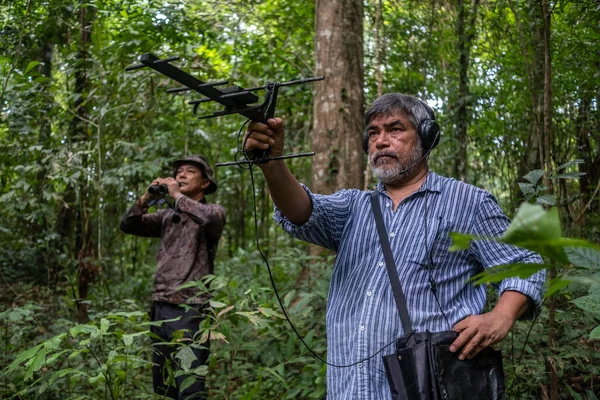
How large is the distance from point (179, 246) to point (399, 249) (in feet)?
9.59

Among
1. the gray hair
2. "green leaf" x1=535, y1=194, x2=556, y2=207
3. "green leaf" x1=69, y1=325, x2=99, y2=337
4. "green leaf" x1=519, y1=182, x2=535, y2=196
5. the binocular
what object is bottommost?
"green leaf" x1=69, y1=325, x2=99, y2=337

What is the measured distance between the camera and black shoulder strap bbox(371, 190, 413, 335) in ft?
7.78

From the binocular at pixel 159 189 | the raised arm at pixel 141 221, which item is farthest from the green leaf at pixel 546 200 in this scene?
the raised arm at pixel 141 221

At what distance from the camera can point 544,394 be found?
378 cm

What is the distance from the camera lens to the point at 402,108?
281 centimetres

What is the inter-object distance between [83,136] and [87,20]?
1.77 m

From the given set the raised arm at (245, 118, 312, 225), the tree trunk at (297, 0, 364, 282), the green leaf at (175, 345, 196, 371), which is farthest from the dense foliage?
the raised arm at (245, 118, 312, 225)

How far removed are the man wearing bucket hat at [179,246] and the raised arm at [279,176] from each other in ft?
7.58

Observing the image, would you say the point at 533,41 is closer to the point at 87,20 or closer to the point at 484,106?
the point at 484,106

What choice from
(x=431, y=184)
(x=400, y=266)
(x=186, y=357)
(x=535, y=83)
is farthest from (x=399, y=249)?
(x=535, y=83)

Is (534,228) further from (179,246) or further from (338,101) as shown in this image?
(338,101)

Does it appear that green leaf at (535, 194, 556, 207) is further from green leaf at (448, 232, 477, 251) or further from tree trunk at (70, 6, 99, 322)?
tree trunk at (70, 6, 99, 322)

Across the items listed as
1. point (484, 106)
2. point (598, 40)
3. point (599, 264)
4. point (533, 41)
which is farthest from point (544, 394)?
point (484, 106)

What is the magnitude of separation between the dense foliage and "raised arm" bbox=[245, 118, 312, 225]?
1.27m
